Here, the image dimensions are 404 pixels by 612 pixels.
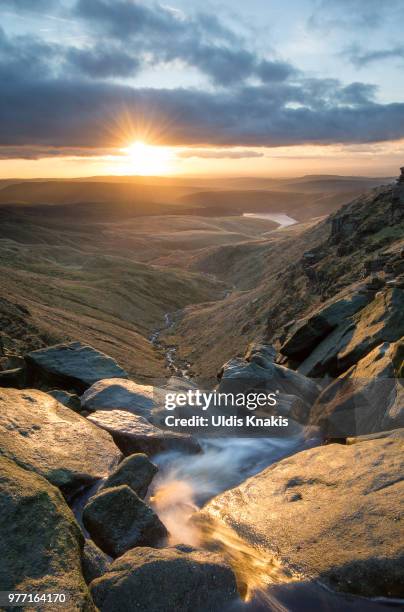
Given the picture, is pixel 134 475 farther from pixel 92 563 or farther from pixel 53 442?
pixel 92 563

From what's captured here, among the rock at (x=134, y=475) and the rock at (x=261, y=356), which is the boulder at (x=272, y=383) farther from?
the rock at (x=134, y=475)

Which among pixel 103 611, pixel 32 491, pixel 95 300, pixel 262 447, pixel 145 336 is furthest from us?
pixel 95 300

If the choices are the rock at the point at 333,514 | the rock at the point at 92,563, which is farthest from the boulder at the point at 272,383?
the rock at the point at 92,563

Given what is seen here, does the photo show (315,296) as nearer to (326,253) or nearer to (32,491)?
(326,253)

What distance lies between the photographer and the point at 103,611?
31.7ft

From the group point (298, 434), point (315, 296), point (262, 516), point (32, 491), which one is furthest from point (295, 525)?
point (315, 296)

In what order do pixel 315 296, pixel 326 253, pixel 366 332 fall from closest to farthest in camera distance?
1. pixel 366 332
2. pixel 315 296
3. pixel 326 253

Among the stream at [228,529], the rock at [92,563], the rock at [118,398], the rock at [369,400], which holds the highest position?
the rock at [369,400]

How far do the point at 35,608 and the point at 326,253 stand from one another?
70123mm

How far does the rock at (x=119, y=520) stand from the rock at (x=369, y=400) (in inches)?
353

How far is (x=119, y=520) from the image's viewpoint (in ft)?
43.2

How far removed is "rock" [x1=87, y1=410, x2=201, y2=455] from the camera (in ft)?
65.0

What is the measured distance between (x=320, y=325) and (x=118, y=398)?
45.7ft

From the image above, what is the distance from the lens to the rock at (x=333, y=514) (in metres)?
11.4
